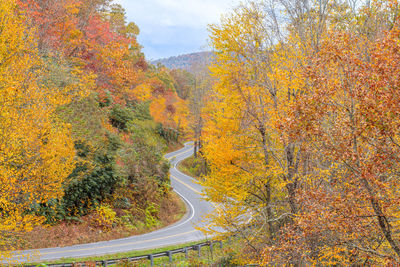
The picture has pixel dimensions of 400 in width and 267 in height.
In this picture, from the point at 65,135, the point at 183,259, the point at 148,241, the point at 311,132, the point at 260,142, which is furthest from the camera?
the point at 148,241

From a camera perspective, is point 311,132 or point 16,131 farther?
point 16,131

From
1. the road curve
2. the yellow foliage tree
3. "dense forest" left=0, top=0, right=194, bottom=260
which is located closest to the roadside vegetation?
the road curve

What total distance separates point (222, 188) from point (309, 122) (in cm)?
664

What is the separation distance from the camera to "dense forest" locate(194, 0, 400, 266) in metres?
5.54

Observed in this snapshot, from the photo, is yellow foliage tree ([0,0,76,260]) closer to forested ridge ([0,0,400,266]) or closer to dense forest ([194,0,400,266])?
forested ridge ([0,0,400,266])

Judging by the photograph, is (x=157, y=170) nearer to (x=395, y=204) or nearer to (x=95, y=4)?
(x=95, y=4)

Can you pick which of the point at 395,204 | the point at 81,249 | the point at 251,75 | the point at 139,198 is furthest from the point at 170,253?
the point at 395,204

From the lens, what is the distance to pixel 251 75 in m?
11.0

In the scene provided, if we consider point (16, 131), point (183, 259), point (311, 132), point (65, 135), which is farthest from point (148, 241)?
point (311, 132)

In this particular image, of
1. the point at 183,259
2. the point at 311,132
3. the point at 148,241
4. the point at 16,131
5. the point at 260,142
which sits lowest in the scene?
the point at 183,259

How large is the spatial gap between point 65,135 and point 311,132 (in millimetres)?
10125

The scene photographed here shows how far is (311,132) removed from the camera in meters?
6.00

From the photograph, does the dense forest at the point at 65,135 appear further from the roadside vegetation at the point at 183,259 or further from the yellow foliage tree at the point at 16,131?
the roadside vegetation at the point at 183,259

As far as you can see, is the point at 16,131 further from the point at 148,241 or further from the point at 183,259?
the point at 148,241
